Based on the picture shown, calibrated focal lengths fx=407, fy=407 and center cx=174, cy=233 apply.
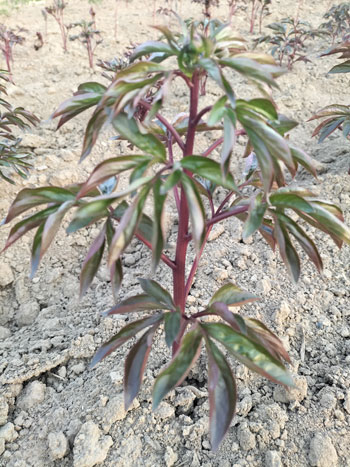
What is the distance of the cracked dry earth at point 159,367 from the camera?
132 centimetres

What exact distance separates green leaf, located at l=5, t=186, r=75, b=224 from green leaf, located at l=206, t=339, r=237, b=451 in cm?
54

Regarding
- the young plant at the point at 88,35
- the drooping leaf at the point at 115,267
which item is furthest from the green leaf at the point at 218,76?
the young plant at the point at 88,35

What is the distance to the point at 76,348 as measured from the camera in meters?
1.65

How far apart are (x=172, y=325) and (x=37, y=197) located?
1.59 feet

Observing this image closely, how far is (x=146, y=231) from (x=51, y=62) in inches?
157

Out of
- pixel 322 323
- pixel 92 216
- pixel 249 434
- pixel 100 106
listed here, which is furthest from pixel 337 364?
pixel 100 106

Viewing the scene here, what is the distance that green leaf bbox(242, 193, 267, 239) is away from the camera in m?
0.94

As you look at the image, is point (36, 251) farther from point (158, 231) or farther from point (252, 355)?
point (252, 355)

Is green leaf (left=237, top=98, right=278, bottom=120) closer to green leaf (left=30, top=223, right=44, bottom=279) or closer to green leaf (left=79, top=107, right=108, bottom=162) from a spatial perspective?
green leaf (left=79, top=107, right=108, bottom=162)

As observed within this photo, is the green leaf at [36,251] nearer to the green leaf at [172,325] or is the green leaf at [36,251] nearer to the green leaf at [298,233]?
the green leaf at [172,325]

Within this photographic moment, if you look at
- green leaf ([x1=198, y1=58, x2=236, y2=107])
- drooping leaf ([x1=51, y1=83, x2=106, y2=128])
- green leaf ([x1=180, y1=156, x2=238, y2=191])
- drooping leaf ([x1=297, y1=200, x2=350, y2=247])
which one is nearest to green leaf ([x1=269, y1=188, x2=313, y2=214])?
drooping leaf ([x1=297, y1=200, x2=350, y2=247])

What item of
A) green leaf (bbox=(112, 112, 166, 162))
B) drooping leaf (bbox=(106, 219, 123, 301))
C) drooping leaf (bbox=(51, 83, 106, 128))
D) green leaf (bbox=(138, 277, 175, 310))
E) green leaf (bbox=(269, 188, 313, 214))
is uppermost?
drooping leaf (bbox=(51, 83, 106, 128))

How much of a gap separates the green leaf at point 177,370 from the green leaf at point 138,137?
0.45 m

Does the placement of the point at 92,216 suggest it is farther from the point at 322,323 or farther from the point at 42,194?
the point at 322,323
